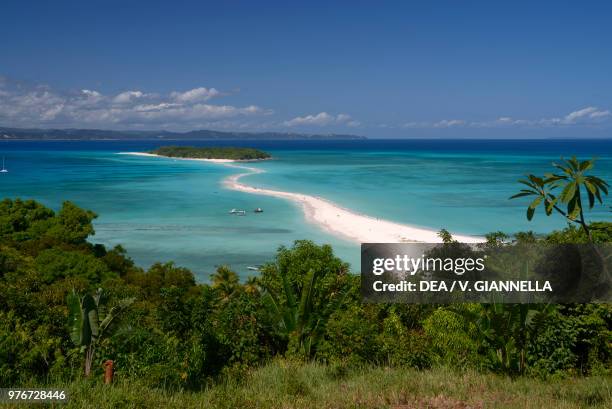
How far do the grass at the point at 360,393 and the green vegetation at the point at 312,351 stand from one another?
31mm

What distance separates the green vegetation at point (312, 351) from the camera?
798 cm

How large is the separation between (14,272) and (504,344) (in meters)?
21.0

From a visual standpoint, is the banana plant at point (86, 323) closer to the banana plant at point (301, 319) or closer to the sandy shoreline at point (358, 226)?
the banana plant at point (301, 319)

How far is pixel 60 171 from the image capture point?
394ft

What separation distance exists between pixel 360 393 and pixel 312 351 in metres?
5.78

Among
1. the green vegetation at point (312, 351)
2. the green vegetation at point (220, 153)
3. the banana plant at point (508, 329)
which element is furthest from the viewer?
the green vegetation at point (220, 153)

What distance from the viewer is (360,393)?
8.08m

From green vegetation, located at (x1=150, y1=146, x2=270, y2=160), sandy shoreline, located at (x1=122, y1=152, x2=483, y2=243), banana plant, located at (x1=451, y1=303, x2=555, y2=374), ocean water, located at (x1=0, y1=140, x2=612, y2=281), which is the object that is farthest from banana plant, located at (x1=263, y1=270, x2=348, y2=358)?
green vegetation, located at (x1=150, y1=146, x2=270, y2=160)

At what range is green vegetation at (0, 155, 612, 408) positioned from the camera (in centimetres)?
A: 798

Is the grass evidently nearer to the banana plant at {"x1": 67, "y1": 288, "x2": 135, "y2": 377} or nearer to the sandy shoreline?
the banana plant at {"x1": 67, "y1": 288, "x2": 135, "y2": 377}

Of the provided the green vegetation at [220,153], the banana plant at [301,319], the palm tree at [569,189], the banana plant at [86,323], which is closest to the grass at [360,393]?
the banana plant at [86,323]

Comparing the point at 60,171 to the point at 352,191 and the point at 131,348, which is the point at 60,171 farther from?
the point at 131,348

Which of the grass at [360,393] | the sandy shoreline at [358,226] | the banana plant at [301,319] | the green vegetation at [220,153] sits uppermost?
the green vegetation at [220,153]

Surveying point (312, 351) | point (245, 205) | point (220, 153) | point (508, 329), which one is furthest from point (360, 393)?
point (220, 153)
